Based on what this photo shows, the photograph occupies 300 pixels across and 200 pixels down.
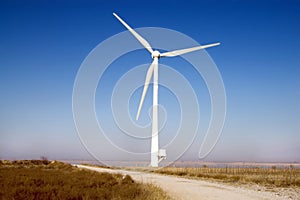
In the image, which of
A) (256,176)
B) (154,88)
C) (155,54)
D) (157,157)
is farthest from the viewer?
(155,54)

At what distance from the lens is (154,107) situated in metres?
52.2

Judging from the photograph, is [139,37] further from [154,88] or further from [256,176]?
[256,176]

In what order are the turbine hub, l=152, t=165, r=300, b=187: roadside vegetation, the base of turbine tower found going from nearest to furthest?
1. l=152, t=165, r=300, b=187: roadside vegetation
2. the base of turbine tower
3. the turbine hub

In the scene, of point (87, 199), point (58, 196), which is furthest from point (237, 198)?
point (58, 196)

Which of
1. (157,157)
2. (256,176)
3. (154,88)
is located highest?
(154,88)

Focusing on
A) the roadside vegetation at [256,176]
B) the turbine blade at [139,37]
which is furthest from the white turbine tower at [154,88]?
the roadside vegetation at [256,176]

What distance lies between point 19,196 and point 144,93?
35.7 m

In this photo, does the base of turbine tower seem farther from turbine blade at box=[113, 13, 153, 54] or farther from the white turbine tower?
turbine blade at box=[113, 13, 153, 54]

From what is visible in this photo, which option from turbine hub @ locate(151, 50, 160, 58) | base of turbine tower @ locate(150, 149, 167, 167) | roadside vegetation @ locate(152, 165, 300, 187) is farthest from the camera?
turbine hub @ locate(151, 50, 160, 58)

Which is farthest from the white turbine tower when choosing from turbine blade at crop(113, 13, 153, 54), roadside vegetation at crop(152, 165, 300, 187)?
roadside vegetation at crop(152, 165, 300, 187)

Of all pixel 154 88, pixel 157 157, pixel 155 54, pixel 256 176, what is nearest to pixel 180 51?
pixel 155 54

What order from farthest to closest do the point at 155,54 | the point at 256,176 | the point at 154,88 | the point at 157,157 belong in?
the point at 155,54
the point at 154,88
the point at 157,157
the point at 256,176

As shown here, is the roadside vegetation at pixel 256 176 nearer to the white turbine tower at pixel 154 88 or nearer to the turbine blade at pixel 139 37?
the white turbine tower at pixel 154 88

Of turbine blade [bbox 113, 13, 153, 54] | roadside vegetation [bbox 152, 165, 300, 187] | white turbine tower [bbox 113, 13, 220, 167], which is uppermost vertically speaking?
turbine blade [bbox 113, 13, 153, 54]
